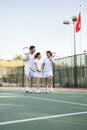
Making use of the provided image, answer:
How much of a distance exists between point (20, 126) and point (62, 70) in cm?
2067

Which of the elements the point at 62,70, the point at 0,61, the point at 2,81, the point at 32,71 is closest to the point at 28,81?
the point at 32,71

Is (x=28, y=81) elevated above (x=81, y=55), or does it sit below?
below

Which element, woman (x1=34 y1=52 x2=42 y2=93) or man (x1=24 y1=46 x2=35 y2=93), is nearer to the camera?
man (x1=24 y1=46 x2=35 y2=93)

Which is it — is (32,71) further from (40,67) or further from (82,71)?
(82,71)

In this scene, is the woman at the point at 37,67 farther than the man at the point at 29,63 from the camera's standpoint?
Yes

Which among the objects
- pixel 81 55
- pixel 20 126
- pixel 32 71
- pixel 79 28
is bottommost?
pixel 20 126

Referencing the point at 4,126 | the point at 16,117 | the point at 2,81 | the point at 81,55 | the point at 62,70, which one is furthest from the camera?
the point at 2,81

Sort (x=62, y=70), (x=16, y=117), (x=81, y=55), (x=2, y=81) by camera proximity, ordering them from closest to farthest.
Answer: (x=16, y=117) < (x=81, y=55) < (x=62, y=70) < (x=2, y=81)

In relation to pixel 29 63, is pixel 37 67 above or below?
below

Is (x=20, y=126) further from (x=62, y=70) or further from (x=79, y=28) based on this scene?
(x=79, y=28)

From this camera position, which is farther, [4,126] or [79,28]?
[79,28]

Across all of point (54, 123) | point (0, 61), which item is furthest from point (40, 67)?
point (0, 61)

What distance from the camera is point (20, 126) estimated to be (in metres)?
4.29

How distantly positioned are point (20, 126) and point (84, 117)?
125 cm
